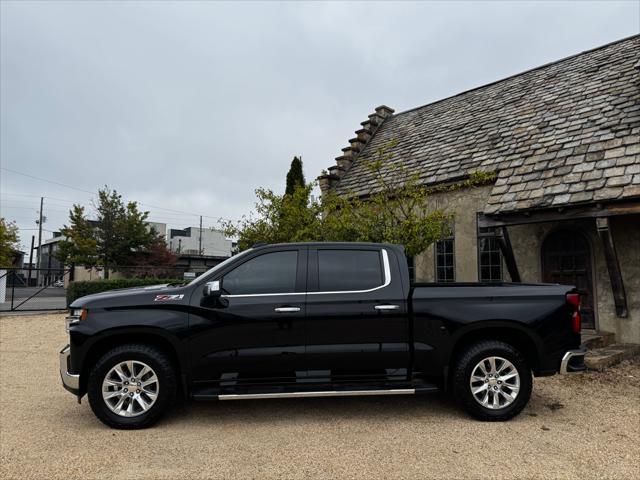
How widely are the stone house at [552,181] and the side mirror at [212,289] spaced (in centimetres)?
647

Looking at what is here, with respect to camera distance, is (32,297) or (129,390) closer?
(129,390)

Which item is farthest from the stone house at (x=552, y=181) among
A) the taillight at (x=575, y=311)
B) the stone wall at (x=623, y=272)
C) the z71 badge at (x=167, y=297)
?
the z71 badge at (x=167, y=297)

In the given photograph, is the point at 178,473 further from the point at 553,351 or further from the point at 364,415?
the point at 553,351

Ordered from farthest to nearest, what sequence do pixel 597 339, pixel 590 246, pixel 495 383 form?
pixel 590 246, pixel 597 339, pixel 495 383

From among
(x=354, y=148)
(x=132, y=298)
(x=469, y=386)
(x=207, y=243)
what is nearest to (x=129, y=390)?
(x=132, y=298)

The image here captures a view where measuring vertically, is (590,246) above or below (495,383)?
above

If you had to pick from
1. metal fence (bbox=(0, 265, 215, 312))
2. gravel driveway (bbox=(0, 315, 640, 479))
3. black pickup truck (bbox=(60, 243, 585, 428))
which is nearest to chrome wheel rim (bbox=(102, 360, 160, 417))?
black pickup truck (bbox=(60, 243, 585, 428))

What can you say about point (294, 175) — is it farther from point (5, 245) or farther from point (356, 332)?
point (5, 245)

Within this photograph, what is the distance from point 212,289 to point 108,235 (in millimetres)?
27776

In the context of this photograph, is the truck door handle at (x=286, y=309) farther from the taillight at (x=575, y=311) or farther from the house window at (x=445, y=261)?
the house window at (x=445, y=261)

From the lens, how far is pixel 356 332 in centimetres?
463

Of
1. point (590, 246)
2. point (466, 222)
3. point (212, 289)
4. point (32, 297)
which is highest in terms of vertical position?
point (466, 222)

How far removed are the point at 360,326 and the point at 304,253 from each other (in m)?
1.03

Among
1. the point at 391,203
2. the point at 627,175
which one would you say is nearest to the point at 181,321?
the point at 391,203
